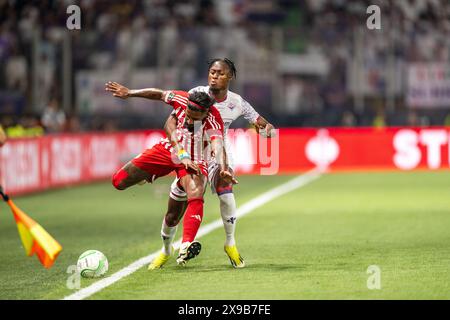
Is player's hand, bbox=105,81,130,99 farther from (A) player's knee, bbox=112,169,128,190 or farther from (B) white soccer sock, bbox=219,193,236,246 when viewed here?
(B) white soccer sock, bbox=219,193,236,246

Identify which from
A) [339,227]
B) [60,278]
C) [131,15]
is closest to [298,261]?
[60,278]

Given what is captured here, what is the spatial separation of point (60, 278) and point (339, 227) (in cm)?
602

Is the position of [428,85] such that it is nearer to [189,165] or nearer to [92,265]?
[189,165]

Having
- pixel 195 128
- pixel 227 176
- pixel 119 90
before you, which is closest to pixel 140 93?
pixel 119 90

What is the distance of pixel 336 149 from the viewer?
33062mm

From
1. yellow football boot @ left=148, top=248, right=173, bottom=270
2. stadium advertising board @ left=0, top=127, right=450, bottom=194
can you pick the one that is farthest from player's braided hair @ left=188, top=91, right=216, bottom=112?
stadium advertising board @ left=0, top=127, right=450, bottom=194

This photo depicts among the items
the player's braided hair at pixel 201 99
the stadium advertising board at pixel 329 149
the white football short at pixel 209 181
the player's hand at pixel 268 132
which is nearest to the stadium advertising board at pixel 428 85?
the stadium advertising board at pixel 329 149

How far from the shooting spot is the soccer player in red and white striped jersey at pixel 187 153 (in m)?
10.2

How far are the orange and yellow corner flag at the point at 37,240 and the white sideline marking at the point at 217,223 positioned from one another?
0.39 m

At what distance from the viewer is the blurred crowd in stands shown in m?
33.1

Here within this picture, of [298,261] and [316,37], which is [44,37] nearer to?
[316,37]

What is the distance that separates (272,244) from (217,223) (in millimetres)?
3067

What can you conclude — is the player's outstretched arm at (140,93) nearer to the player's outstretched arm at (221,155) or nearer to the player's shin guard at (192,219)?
the player's outstretched arm at (221,155)

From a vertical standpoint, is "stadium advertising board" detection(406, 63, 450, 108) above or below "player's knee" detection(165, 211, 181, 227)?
above
